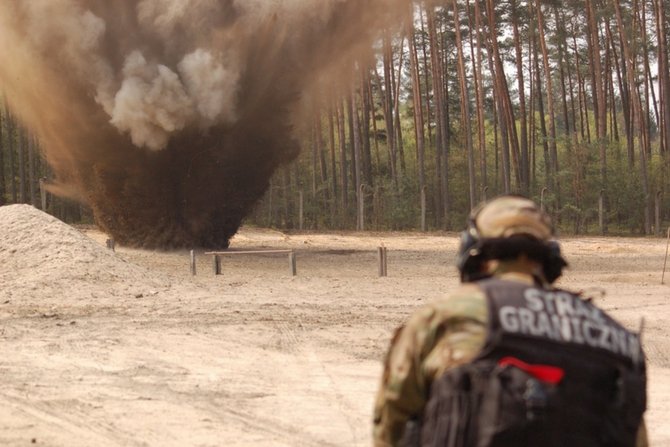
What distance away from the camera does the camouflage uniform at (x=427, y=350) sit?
8.86ft

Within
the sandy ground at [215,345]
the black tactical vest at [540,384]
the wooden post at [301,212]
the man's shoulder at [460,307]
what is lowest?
the sandy ground at [215,345]

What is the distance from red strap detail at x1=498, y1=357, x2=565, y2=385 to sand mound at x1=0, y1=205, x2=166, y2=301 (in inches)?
536

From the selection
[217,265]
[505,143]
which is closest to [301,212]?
[505,143]

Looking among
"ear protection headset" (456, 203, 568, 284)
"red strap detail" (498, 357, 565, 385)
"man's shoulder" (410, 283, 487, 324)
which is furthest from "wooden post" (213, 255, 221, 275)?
"red strap detail" (498, 357, 565, 385)

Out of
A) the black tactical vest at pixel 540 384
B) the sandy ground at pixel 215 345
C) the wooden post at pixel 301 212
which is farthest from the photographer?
the wooden post at pixel 301 212

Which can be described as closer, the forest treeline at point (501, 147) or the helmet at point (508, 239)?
the helmet at point (508, 239)

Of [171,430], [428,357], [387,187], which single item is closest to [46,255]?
[171,430]

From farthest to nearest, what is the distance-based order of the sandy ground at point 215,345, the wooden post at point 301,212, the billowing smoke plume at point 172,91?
1. the wooden post at point 301,212
2. the billowing smoke plume at point 172,91
3. the sandy ground at point 215,345

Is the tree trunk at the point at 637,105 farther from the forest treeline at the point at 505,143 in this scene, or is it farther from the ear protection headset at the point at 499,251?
the ear protection headset at the point at 499,251

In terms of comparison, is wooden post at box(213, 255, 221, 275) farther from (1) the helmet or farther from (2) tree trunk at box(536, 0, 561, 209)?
(2) tree trunk at box(536, 0, 561, 209)

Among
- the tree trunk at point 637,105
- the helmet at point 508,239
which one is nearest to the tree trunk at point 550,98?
the tree trunk at point 637,105

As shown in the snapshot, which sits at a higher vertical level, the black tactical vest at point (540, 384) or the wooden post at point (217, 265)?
the black tactical vest at point (540, 384)

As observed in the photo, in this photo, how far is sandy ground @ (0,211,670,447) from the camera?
7371 millimetres

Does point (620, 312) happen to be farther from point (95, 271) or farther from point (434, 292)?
point (95, 271)
